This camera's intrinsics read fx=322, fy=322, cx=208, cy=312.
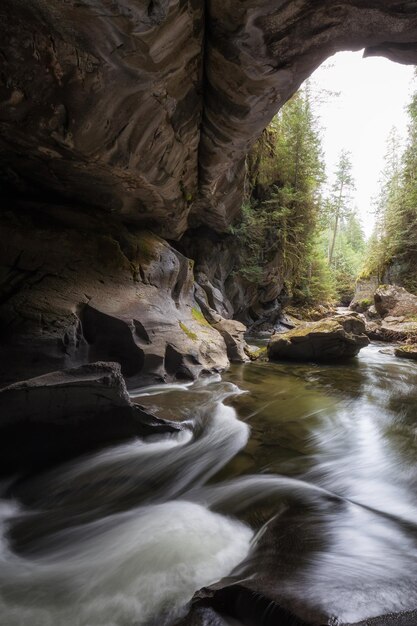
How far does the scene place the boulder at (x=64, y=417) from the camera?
3555mm

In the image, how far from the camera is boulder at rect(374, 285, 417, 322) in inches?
633

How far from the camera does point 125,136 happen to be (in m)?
5.43

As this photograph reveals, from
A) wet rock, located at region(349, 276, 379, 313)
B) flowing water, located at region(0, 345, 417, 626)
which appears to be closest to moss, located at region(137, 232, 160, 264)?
flowing water, located at region(0, 345, 417, 626)

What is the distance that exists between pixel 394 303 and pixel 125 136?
16.5 metres

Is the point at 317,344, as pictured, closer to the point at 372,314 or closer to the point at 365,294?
the point at 372,314

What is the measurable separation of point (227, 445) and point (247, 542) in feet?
6.15

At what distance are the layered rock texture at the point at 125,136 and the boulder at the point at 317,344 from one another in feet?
7.53

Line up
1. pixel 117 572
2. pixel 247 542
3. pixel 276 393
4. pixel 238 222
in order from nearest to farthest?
1. pixel 117 572
2. pixel 247 542
3. pixel 276 393
4. pixel 238 222

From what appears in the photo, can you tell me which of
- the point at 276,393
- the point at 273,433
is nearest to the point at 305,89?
the point at 276,393

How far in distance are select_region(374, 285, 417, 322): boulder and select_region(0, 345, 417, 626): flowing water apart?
41.8 feet

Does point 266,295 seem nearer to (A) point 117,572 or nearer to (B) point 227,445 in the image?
(B) point 227,445

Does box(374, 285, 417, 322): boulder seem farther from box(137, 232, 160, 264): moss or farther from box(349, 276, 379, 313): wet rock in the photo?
box(137, 232, 160, 264): moss

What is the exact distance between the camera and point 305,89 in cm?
1580

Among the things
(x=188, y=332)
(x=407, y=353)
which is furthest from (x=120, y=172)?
(x=407, y=353)
